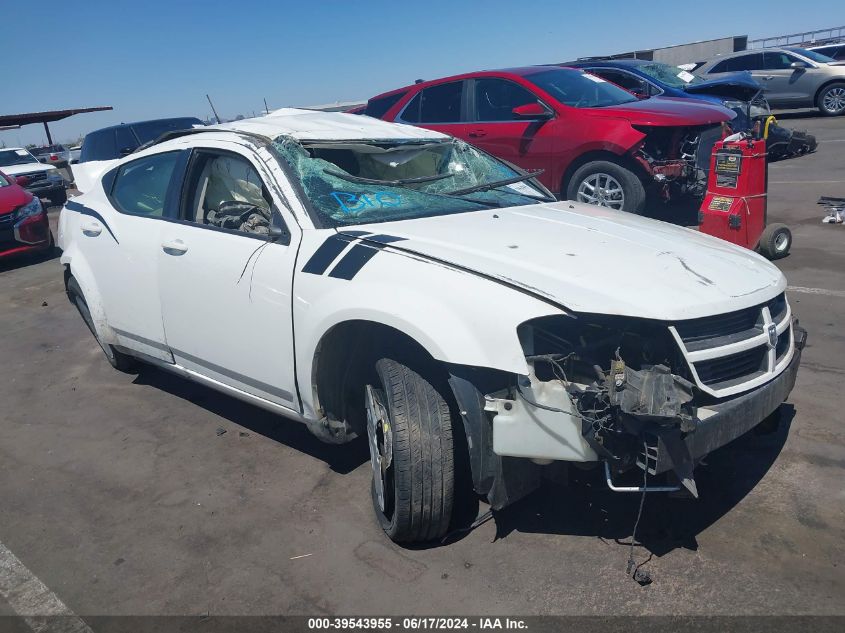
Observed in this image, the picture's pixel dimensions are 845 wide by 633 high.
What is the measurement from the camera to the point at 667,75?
12148 mm

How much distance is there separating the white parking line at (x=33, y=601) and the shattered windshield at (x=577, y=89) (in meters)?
6.93

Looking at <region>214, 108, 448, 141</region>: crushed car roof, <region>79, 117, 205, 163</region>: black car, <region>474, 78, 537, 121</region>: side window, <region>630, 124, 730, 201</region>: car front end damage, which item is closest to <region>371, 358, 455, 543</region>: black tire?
<region>214, 108, 448, 141</region>: crushed car roof

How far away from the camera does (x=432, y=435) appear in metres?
2.66

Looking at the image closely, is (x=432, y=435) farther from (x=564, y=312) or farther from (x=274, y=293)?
(x=274, y=293)

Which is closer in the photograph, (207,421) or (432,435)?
(432,435)

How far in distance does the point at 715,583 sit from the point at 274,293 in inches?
84.6

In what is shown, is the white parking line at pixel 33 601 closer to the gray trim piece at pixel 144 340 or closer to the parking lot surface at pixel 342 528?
the parking lot surface at pixel 342 528

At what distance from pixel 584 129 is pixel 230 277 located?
5228mm

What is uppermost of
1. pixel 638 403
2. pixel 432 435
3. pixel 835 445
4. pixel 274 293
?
pixel 274 293

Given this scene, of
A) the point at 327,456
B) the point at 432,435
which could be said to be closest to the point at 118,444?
the point at 327,456

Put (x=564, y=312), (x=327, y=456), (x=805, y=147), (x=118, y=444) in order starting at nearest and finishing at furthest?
(x=564, y=312) < (x=327, y=456) < (x=118, y=444) < (x=805, y=147)

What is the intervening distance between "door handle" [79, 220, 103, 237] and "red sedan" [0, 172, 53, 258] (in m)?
5.49

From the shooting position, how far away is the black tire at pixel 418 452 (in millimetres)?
2654

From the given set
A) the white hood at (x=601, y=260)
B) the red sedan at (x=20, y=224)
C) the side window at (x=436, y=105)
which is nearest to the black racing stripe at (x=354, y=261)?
the white hood at (x=601, y=260)
